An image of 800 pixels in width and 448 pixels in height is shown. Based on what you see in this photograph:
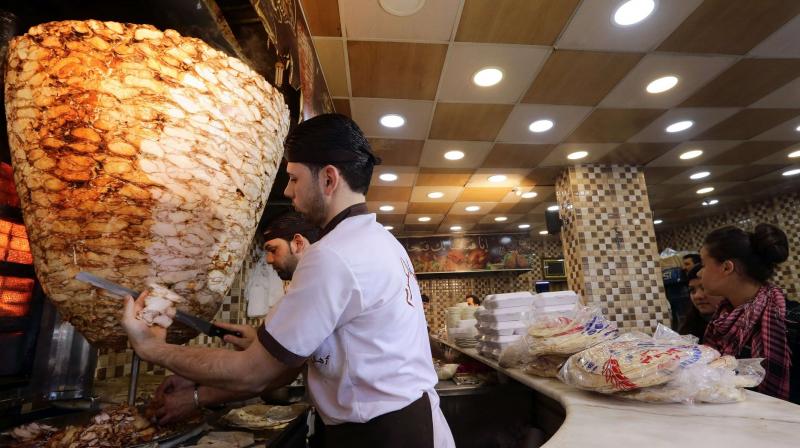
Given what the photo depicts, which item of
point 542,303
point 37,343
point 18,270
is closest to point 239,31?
point 18,270

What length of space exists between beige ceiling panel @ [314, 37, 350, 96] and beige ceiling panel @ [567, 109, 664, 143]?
2.81 metres

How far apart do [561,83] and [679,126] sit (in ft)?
7.12

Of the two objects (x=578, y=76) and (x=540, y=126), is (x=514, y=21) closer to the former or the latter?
(x=578, y=76)

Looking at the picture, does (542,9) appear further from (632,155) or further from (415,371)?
(632,155)

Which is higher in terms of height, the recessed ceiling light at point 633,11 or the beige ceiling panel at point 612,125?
the recessed ceiling light at point 633,11

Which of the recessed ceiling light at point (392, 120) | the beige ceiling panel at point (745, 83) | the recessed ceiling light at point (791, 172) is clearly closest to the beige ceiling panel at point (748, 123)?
the beige ceiling panel at point (745, 83)

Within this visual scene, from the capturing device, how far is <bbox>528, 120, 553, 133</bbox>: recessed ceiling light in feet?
14.3

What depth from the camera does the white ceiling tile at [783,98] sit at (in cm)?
386

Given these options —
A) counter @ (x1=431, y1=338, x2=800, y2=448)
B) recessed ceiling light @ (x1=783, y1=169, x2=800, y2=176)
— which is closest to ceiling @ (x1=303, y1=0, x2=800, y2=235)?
recessed ceiling light @ (x1=783, y1=169, x2=800, y2=176)

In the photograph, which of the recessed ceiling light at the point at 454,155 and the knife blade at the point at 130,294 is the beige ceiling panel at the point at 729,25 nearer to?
the recessed ceiling light at the point at 454,155

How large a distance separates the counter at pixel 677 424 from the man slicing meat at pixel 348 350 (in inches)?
17.5

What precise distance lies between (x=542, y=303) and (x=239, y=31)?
217cm

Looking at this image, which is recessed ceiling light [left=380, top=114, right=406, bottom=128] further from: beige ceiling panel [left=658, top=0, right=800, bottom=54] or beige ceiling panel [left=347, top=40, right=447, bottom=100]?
beige ceiling panel [left=658, top=0, right=800, bottom=54]

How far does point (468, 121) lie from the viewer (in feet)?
14.0
